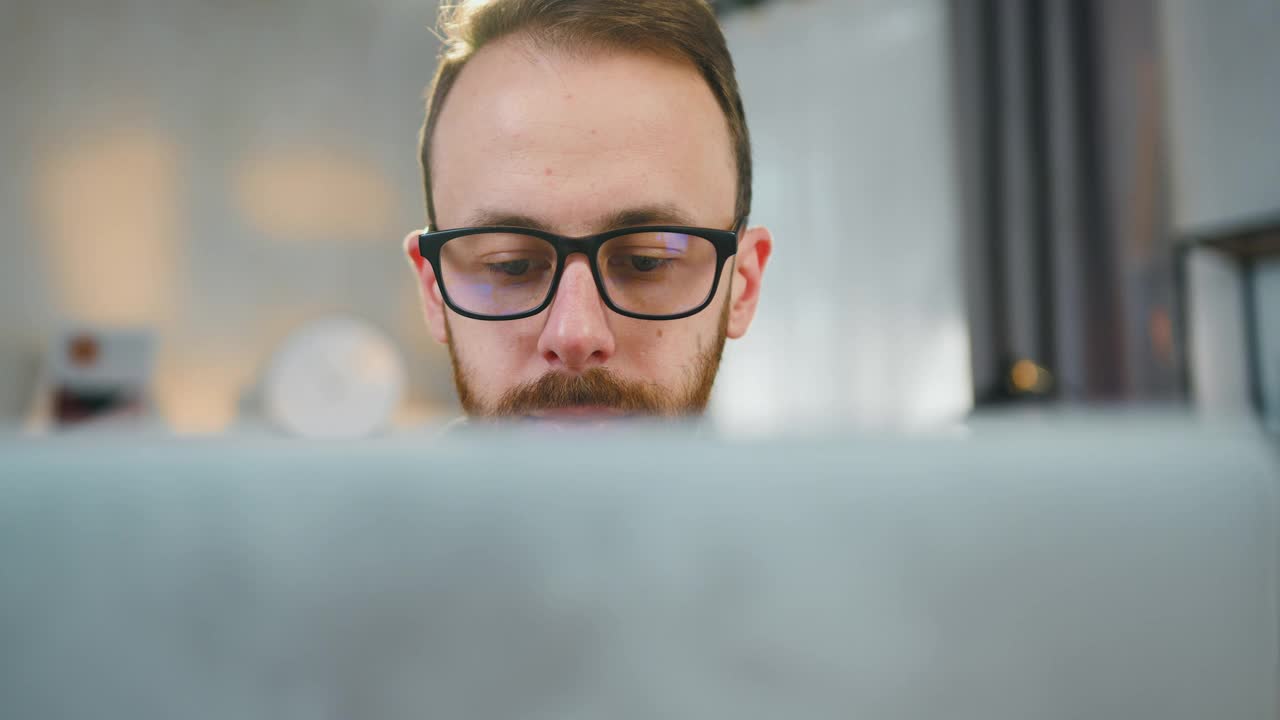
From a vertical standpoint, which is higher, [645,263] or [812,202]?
[812,202]

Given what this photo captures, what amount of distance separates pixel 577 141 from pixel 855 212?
209cm

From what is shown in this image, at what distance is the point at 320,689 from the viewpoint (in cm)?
13

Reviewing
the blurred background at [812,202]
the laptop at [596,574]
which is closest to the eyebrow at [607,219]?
the laptop at [596,574]

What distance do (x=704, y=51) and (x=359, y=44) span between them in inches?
82.1

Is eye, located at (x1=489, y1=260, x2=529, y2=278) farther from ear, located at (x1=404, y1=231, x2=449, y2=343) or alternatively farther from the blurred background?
the blurred background

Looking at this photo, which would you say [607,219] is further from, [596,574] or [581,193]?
[596,574]

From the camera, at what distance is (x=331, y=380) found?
229cm

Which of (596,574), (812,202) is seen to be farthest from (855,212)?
(596,574)

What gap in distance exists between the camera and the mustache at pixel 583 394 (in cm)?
48

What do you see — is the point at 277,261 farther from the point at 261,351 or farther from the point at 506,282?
the point at 506,282

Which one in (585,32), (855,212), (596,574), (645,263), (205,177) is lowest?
(596,574)

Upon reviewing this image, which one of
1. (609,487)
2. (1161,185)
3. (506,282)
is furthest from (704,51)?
(1161,185)

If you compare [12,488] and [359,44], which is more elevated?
[359,44]

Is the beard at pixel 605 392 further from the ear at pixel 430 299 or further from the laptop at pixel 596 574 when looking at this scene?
the laptop at pixel 596 574
